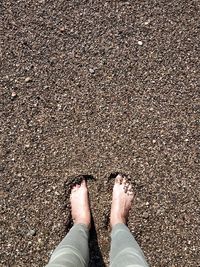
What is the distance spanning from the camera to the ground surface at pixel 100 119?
291 cm

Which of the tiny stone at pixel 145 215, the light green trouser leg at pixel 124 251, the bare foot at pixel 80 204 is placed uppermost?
the bare foot at pixel 80 204

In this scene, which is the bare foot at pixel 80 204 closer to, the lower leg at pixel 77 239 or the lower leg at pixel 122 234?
the lower leg at pixel 77 239

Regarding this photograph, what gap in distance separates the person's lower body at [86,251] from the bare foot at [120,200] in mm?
142

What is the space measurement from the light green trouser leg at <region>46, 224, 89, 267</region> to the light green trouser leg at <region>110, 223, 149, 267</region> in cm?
17

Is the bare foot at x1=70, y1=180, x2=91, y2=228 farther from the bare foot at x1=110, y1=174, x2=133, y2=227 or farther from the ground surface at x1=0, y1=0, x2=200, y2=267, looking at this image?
the bare foot at x1=110, y1=174, x2=133, y2=227

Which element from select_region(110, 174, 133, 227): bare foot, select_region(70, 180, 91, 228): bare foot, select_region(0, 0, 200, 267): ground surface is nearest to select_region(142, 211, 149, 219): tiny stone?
select_region(0, 0, 200, 267): ground surface

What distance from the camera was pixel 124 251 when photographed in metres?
2.36

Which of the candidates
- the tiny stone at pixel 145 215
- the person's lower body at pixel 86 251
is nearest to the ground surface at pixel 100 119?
the tiny stone at pixel 145 215

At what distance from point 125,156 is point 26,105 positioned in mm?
797

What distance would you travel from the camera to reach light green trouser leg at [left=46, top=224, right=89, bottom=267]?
2247 mm

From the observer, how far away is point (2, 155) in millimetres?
2945

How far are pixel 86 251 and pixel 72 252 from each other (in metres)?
0.16

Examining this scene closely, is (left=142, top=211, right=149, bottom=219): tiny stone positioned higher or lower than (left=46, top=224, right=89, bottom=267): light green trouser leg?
higher

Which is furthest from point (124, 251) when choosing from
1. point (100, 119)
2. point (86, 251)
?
point (100, 119)
